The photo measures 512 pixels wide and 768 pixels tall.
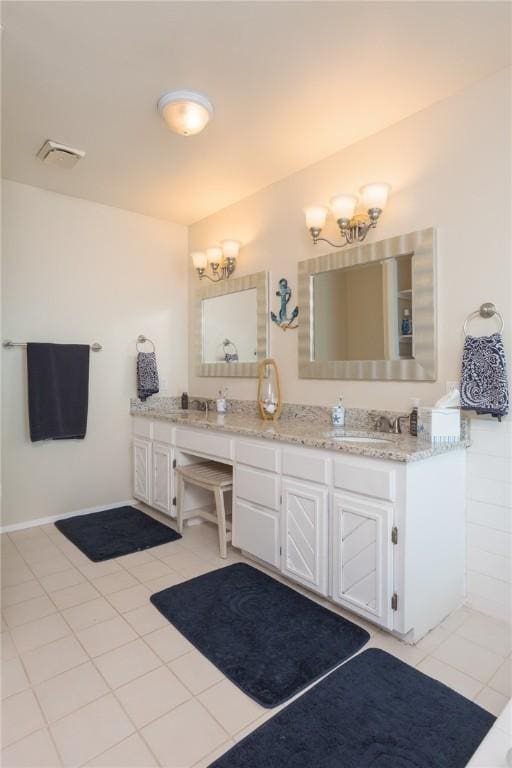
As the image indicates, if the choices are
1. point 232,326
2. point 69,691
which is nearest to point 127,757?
point 69,691

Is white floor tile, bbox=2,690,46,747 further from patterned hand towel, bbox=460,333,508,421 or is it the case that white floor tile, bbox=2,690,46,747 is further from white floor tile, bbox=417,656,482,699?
patterned hand towel, bbox=460,333,508,421

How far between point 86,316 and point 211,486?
1727 millimetres

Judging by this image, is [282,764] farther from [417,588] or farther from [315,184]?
[315,184]

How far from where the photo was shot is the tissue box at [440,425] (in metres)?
1.87

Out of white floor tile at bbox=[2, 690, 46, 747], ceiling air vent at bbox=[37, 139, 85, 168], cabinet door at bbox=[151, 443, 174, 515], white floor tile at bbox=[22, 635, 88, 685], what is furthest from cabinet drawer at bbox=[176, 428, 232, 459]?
ceiling air vent at bbox=[37, 139, 85, 168]

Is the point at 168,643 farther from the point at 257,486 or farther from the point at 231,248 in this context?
the point at 231,248

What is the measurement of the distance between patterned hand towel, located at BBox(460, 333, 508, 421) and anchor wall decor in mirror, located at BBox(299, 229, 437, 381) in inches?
9.1

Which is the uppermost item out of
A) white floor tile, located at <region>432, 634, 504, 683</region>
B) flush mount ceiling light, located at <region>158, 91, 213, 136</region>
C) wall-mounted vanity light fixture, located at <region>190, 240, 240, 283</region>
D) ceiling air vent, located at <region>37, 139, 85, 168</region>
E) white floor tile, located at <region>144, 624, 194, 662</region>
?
ceiling air vent, located at <region>37, 139, 85, 168</region>

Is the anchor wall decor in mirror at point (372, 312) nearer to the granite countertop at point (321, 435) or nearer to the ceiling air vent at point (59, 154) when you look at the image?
the granite countertop at point (321, 435)

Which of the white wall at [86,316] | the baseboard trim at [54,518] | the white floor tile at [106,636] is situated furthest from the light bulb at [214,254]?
the white floor tile at [106,636]

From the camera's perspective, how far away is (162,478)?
310 cm

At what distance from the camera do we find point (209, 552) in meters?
2.64

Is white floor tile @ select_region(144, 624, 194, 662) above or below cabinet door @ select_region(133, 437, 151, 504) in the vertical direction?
below

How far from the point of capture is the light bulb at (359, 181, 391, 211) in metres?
2.21
